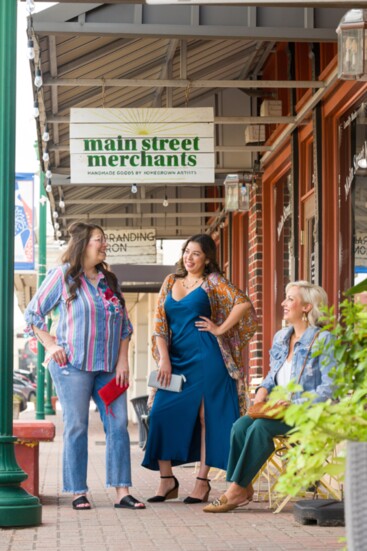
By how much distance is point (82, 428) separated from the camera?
7500mm

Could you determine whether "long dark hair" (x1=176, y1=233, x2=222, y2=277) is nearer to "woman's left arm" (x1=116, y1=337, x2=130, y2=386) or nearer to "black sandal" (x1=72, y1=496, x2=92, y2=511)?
"woman's left arm" (x1=116, y1=337, x2=130, y2=386)

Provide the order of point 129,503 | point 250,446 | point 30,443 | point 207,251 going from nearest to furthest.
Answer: point 250,446, point 129,503, point 30,443, point 207,251

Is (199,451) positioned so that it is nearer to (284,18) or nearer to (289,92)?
(284,18)

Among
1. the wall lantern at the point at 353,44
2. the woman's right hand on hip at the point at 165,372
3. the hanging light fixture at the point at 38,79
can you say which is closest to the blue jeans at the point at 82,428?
the woman's right hand on hip at the point at 165,372

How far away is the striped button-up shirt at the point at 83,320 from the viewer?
754 cm

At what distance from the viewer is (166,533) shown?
6.30 m

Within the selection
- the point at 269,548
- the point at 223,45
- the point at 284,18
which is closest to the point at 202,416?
the point at 269,548

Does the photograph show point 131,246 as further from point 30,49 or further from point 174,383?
point 174,383

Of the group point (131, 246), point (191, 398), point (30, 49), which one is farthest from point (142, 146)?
point (131, 246)

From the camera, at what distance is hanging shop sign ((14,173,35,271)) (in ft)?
82.6

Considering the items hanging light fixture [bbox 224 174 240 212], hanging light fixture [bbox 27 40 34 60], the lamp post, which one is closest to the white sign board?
hanging light fixture [bbox 224 174 240 212]

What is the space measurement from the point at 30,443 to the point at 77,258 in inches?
48.9

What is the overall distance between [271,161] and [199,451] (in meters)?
5.89

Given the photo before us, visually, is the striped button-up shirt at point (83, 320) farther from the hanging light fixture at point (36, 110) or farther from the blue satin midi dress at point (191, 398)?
the hanging light fixture at point (36, 110)
